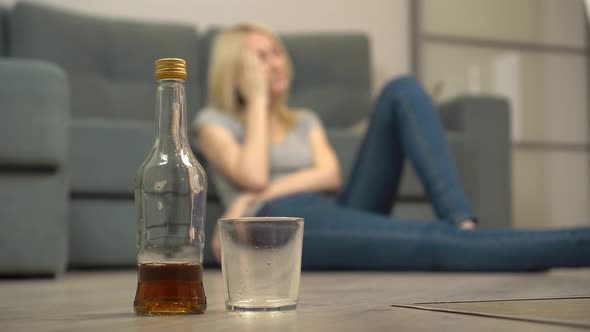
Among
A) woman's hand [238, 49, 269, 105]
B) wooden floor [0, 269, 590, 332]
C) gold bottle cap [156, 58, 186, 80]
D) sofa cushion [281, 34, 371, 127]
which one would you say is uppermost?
sofa cushion [281, 34, 371, 127]

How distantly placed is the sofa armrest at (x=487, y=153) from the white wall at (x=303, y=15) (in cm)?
117

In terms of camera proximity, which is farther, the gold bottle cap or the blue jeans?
the blue jeans

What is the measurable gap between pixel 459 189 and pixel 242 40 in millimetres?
822

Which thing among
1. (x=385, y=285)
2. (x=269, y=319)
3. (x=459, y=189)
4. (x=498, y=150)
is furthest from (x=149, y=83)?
(x=269, y=319)

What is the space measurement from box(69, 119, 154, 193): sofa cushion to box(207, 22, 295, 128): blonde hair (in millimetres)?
265

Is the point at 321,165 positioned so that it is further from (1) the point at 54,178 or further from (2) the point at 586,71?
(2) the point at 586,71

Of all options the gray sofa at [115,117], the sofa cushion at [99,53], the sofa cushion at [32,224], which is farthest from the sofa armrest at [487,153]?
A: the sofa cushion at [32,224]

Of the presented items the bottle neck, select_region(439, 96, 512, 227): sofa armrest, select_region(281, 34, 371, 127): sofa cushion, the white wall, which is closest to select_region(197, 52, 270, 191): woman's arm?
select_region(439, 96, 512, 227): sofa armrest

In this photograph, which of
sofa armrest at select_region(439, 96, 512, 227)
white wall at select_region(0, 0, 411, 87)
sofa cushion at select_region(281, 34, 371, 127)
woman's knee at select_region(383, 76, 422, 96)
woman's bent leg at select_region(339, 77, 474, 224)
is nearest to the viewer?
woman's bent leg at select_region(339, 77, 474, 224)

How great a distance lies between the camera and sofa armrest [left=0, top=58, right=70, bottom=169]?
175 cm

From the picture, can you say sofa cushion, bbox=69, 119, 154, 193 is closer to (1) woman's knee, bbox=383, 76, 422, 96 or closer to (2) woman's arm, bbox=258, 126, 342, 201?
(2) woman's arm, bbox=258, 126, 342, 201

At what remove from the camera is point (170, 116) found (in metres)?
0.73

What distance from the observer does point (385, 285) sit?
4.01ft

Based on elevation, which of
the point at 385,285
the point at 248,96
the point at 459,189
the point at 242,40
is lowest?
the point at 385,285
